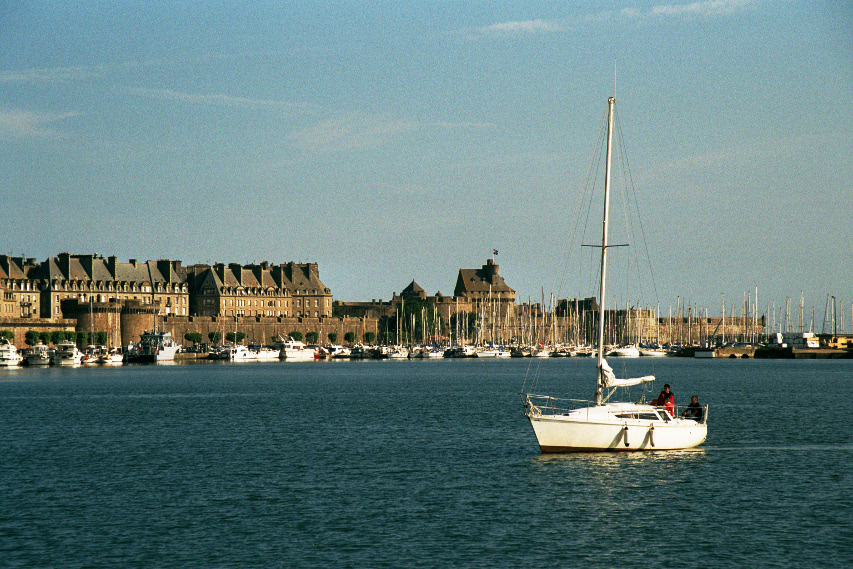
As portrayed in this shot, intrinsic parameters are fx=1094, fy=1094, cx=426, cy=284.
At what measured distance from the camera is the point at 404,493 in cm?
2953

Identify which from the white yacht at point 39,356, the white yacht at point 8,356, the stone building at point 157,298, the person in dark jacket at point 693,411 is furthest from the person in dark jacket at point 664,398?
the stone building at point 157,298

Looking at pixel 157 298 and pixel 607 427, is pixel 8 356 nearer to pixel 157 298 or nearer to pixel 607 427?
pixel 157 298

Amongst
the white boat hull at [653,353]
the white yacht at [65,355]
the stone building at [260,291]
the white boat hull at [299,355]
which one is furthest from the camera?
the white boat hull at [653,353]

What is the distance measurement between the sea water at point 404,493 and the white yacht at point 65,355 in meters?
75.2

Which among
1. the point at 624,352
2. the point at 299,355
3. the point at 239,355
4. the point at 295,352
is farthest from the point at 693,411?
the point at 624,352

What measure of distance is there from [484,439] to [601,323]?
31.8 ft

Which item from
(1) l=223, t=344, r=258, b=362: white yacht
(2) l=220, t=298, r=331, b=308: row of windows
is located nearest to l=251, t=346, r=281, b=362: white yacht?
(1) l=223, t=344, r=258, b=362: white yacht

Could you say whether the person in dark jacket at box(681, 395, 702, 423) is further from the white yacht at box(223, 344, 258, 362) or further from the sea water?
the white yacht at box(223, 344, 258, 362)

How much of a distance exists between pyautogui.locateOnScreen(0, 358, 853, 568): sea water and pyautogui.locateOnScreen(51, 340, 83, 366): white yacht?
247 ft

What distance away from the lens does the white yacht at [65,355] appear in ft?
412

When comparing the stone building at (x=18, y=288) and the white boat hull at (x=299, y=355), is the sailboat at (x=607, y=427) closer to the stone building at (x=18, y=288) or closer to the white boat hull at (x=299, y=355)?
the white boat hull at (x=299, y=355)

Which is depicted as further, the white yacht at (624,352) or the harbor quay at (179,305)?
the white yacht at (624,352)

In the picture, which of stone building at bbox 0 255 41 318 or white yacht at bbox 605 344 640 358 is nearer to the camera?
stone building at bbox 0 255 41 318

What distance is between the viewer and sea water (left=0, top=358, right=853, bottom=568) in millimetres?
22812
